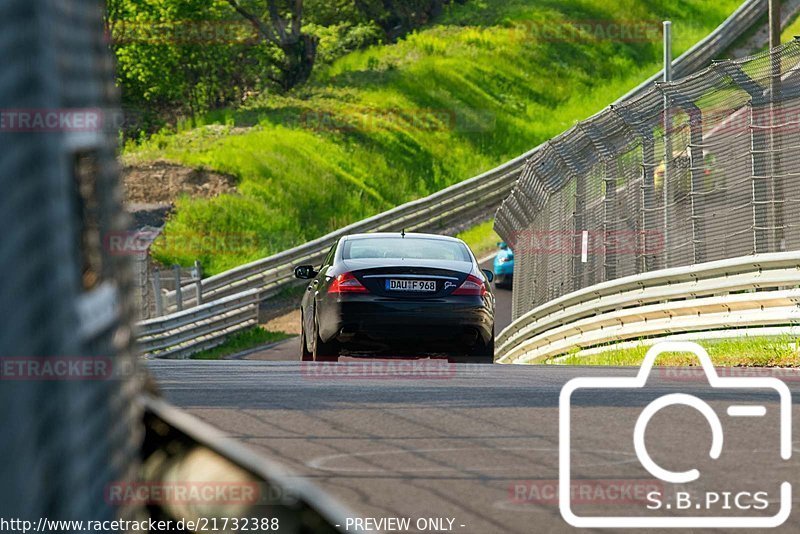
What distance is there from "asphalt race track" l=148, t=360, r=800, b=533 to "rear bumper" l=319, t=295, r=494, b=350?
2.29m

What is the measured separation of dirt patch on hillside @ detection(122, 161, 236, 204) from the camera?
50.3m

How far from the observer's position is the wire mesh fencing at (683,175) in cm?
1535

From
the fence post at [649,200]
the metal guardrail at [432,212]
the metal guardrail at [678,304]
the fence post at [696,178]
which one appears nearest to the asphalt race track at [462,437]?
the metal guardrail at [678,304]

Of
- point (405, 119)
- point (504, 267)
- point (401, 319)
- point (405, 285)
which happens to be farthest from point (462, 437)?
point (405, 119)

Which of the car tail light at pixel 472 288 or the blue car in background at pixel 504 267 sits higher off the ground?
the blue car in background at pixel 504 267

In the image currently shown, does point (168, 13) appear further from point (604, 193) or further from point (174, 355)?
point (604, 193)

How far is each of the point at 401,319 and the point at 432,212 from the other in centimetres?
3601

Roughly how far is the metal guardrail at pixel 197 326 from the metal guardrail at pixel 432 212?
3.62ft

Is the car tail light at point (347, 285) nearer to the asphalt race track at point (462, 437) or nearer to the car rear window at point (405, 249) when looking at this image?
the car rear window at point (405, 249)

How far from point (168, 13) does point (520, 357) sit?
4240cm

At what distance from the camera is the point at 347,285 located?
1439 cm

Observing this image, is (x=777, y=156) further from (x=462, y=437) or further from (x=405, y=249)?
(x=462, y=437)

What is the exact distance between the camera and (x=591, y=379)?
464 inches

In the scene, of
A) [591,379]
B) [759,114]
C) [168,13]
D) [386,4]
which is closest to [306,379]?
[591,379]
